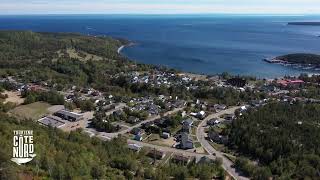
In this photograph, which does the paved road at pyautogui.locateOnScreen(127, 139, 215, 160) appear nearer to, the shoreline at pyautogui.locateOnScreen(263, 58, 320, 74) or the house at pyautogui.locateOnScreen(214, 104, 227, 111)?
the house at pyautogui.locateOnScreen(214, 104, 227, 111)

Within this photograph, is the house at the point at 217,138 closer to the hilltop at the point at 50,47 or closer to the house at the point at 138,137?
the house at the point at 138,137

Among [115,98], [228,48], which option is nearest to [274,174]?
[115,98]

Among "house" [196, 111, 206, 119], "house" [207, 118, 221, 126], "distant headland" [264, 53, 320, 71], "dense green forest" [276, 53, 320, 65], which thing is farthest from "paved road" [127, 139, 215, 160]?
"dense green forest" [276, 53, 320, 65]

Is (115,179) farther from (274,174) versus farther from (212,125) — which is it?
(212,125)

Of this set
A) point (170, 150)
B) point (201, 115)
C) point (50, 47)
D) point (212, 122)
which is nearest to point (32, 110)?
point (201, 115)

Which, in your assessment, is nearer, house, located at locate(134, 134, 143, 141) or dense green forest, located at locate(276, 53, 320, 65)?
house, located at locate(134, 134, 143, 141)

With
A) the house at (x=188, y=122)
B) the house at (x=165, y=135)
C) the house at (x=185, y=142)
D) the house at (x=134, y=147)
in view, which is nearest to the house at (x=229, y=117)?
the house at (x=188, y=122)

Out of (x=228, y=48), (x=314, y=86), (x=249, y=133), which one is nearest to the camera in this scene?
(x=249, y=133)
